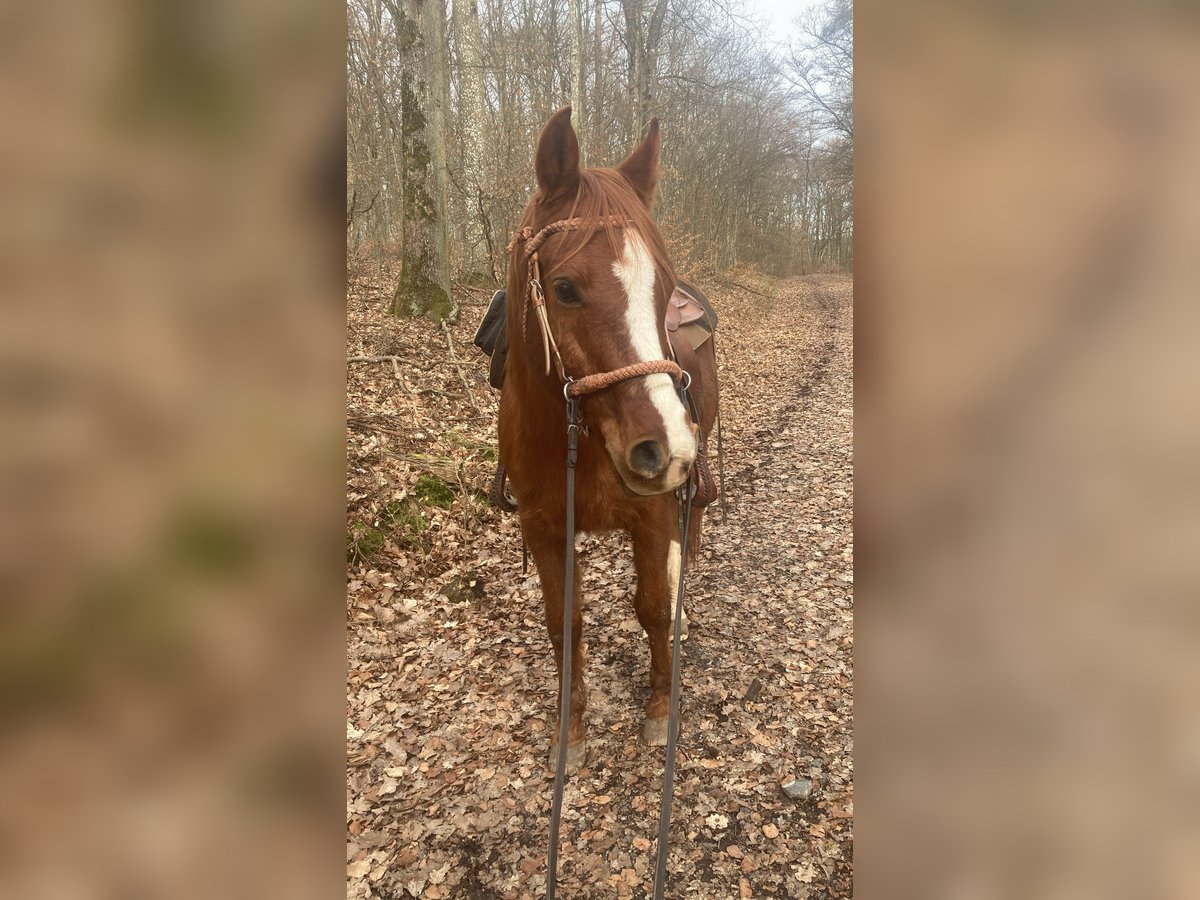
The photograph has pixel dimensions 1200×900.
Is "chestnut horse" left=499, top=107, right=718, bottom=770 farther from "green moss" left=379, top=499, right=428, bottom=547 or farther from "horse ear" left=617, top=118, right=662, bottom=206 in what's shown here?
"green moss" left=379, top=499, right=428, bottom=547

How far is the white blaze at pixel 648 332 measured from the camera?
74.0 inches

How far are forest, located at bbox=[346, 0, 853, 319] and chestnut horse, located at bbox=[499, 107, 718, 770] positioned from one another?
90 centimetres

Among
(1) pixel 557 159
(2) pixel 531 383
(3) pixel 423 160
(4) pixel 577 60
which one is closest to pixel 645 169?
(1) pixel 557 159

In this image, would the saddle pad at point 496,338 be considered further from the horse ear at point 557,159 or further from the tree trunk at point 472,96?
the tree trunk at point 472,96

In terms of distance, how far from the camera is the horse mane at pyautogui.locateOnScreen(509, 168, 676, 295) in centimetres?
215

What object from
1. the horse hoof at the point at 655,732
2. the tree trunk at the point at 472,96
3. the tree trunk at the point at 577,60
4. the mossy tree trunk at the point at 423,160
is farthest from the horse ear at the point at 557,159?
the tree trunk at the point at 577,60
